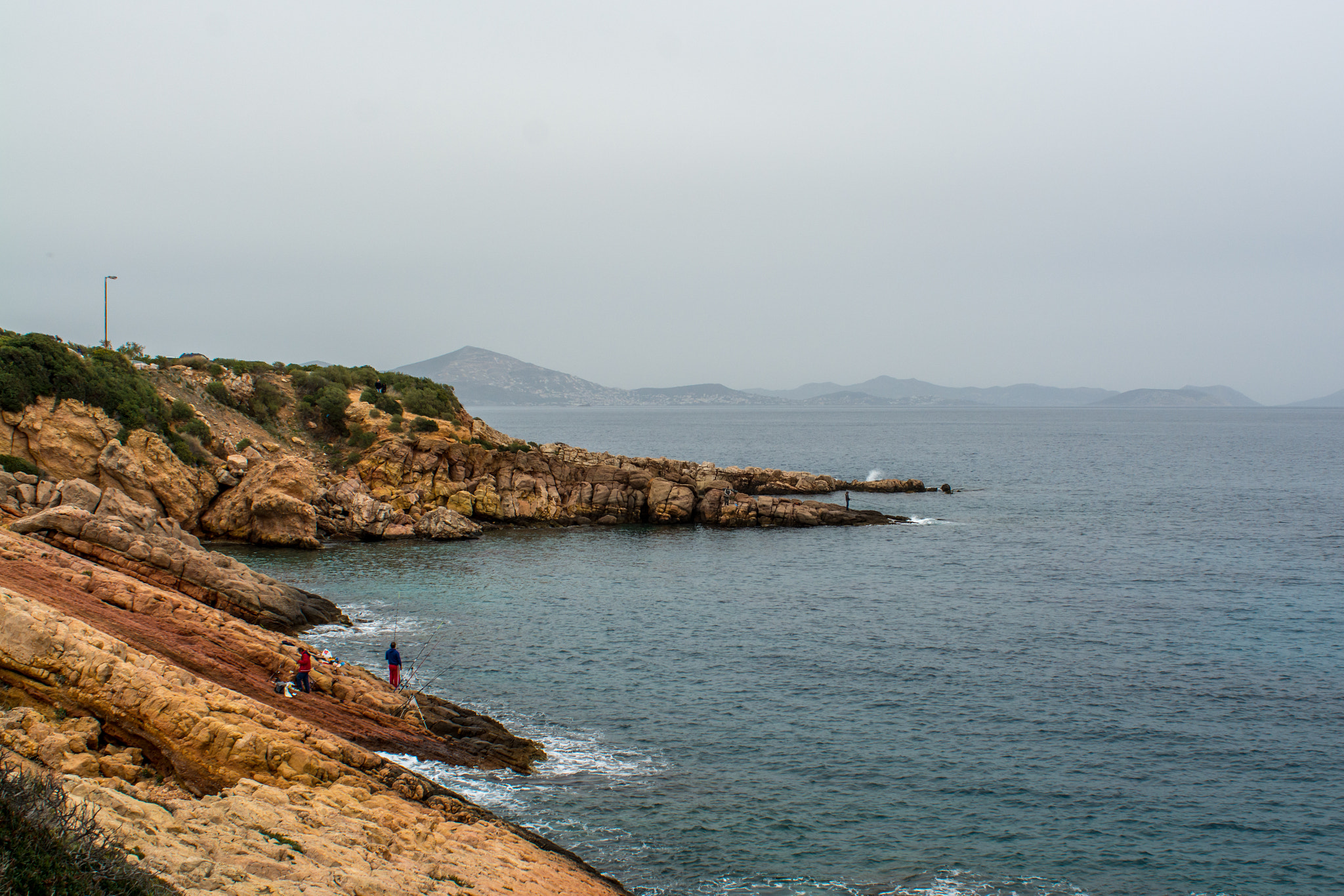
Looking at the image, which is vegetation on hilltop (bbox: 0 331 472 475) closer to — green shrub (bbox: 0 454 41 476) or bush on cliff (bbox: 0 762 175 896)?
green shrub (bbox: 0 454 41 476)

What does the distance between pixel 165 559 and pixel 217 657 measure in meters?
8.46

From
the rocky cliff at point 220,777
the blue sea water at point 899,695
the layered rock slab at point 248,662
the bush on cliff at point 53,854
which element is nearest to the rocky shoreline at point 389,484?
the blue sea water at point 899,695

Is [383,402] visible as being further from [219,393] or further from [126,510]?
[126,510]

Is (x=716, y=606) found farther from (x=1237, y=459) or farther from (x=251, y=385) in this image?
(x=1237, y=459)

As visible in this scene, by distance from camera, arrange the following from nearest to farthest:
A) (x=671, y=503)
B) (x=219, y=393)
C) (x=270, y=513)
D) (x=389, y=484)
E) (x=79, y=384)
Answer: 1. (x=79, y=384)
2. (x=270, y=513)
3. (x=389, y=484)
4. (x=219, y=393)
5. (x=671, y=503)

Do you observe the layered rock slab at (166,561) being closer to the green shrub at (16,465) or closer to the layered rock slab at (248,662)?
the layered rock slab at (248,662)

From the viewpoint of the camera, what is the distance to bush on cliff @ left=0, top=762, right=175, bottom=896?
31.1ft

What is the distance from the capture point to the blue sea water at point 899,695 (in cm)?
2088

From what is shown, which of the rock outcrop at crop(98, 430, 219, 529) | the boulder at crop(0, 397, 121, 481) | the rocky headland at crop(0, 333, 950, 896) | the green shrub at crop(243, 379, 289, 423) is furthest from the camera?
the green shrub at crop(243, 379, 289, 423)

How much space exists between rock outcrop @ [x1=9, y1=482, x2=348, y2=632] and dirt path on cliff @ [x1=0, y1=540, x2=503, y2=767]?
9.97 ft

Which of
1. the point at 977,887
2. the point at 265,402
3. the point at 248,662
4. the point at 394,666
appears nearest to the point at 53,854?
the point at 248,662

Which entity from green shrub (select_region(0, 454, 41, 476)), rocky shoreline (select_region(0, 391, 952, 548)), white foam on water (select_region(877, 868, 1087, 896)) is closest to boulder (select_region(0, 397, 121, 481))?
rocky shoreline (select_region(0, 391, 952, 548))

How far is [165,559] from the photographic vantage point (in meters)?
30.2

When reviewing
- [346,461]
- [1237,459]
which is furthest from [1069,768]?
[1237,459]
